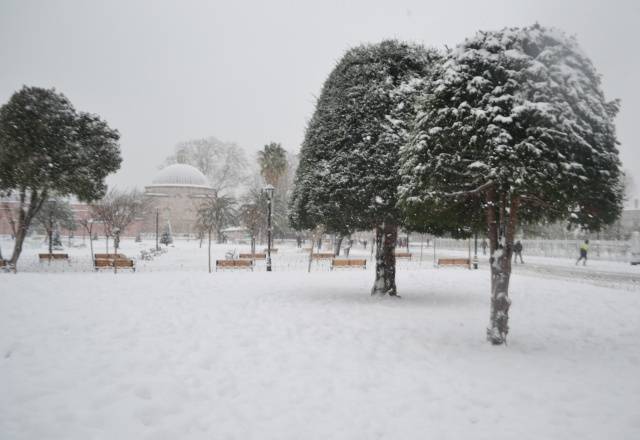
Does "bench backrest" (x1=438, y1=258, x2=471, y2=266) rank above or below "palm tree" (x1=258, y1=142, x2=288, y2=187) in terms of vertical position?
below

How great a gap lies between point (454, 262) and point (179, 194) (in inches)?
2082

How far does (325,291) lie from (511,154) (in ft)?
28.5

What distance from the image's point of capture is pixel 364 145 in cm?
1113

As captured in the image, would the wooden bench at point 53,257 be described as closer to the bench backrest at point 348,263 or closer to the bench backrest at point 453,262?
the bench backrest at point 348,263

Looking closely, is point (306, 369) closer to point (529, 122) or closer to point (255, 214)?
point (529, 122)

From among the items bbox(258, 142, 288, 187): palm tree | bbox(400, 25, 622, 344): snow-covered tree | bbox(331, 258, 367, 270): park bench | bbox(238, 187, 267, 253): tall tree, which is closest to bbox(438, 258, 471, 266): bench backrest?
bbox(331, 258, 367, 270): park bench

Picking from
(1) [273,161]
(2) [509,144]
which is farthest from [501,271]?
(1) [273,161]

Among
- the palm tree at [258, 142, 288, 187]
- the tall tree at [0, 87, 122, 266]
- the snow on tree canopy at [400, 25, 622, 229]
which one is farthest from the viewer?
the palm tree at [258, 142, 288, 187]

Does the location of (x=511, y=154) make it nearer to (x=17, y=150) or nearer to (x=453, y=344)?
(x=453, y=344)

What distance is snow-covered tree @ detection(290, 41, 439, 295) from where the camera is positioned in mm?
10984

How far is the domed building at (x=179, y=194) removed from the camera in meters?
65.8

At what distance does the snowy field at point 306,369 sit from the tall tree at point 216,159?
61711mm

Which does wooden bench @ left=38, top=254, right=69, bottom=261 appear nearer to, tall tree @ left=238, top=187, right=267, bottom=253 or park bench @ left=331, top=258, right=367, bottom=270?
tall tree @ left=238, top=187, right=267, bottom=253

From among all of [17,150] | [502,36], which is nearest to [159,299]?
[502,36]
